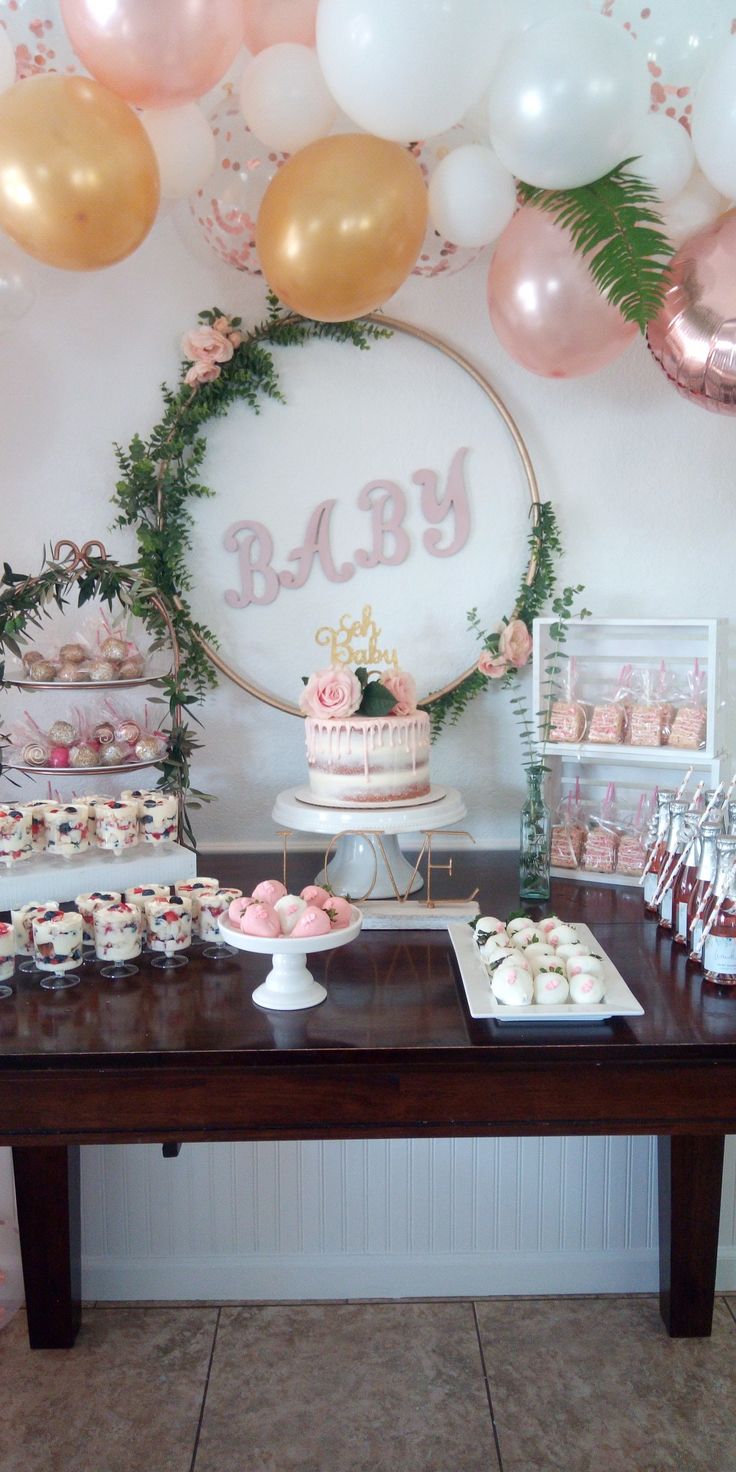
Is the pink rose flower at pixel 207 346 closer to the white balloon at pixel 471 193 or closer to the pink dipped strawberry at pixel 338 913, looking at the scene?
the white balloon at pixel 471 193

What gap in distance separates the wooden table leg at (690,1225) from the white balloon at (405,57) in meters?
1.75

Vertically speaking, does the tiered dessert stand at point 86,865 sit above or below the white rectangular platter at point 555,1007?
above

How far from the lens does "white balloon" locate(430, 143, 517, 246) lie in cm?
174

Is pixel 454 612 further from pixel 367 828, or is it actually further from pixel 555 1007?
pixel 555 1007

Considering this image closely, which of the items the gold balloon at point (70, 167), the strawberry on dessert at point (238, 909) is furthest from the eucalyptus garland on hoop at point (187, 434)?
the strawberry on dessert at point (238, 909)

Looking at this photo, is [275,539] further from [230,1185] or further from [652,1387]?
[652,1387]

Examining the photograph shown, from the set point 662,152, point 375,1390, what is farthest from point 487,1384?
point 662,152

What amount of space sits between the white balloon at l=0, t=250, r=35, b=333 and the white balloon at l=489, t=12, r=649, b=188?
34.1 inches

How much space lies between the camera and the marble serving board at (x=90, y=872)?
1.85 meters

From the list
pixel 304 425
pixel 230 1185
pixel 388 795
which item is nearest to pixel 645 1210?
pixel 230 1185

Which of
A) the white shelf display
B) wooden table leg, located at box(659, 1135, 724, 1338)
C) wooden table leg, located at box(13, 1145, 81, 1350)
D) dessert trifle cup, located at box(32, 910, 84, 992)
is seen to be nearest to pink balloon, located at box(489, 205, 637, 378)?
the white shelf display

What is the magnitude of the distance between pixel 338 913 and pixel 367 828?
0.27 metres

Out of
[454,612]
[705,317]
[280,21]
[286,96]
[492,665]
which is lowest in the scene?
[492,665]

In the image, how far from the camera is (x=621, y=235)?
161cm
